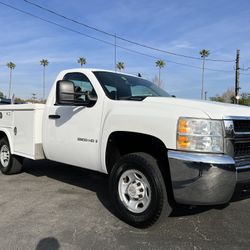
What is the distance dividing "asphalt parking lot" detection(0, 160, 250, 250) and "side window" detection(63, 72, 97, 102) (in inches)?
60.9

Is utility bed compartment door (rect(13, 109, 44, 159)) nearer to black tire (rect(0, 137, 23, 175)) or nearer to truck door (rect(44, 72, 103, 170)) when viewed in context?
truck door (rect(44, 72, 103, 170))

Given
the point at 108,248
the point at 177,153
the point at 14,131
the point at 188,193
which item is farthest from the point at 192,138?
the point at 14,131

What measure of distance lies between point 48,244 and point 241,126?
241 cm

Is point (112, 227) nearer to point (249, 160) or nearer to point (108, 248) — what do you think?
point (108, 248)

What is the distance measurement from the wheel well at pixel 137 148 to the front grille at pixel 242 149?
76 centimetres

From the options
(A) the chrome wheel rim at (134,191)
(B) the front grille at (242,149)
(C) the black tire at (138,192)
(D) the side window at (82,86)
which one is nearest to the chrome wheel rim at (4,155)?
(D) the side window at (82,86)

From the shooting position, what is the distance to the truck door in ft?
15.4

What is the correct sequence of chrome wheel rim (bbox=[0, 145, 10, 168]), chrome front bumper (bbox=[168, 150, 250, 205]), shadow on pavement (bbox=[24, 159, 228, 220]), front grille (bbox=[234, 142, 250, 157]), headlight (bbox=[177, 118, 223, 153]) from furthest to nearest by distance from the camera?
chrome wheel rim (bbox=[0, 145, 10, 168]) < shadow on pavement (bbox=[24, 159, 228, 220]) < front grille (bbox=[234, 142, 250, 157]) < headlight (bbox=[177, 118, 223, 153]) < chrome front bumper (bbox=[168, 150, 250, 205])

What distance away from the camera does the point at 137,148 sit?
4398 millimetres

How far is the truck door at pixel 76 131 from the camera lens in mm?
4707

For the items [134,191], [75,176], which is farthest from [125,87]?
[75,176]

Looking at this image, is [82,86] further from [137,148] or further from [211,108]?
[211,108]

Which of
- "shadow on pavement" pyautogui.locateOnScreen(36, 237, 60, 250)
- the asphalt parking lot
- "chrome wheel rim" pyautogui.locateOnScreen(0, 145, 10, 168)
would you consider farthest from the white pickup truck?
"chrome wheel rim" pyautogui.locateOnScreen(0, 145, 10, 168)

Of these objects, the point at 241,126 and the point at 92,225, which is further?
the point at 92,225
